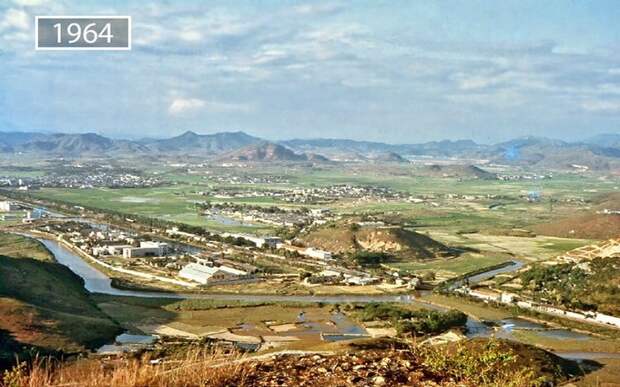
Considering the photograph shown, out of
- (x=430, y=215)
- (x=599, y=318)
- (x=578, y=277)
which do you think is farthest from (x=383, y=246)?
(x=430, y=215)

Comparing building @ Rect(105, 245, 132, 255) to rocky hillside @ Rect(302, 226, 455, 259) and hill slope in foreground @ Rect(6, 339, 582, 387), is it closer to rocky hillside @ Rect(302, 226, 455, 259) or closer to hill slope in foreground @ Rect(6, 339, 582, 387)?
rocky hillside @ Rect(302, 226, 455, 259)

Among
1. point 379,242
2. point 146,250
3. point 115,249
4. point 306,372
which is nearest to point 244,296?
point 146,250

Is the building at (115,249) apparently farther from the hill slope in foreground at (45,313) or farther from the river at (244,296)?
the hill slope in foreground at (45,313)

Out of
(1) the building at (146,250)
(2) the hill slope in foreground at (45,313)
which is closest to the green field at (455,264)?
(1) the building at (146,250)

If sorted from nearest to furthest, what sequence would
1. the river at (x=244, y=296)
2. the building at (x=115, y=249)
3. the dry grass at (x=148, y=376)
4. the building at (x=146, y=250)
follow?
the dry grass at (x=148, y=376) < the river at (x=244, y=296) < the building at (x=146, y=250) < the building at (x=115, y=249)

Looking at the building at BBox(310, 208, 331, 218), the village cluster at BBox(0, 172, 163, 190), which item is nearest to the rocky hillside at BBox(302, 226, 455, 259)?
the building at BBox(310, 208, 331, 218)

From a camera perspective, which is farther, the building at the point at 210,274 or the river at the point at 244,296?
the building at the point at 210,274
